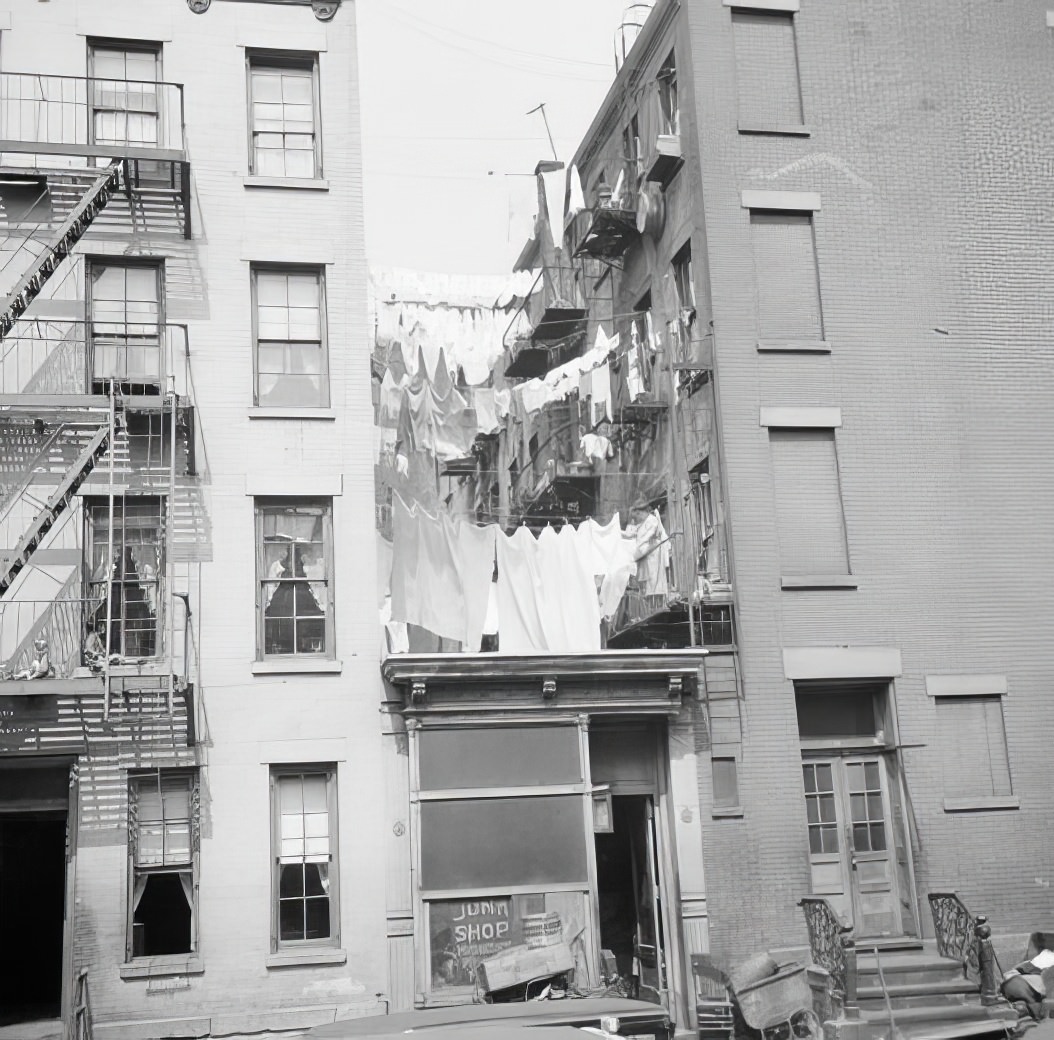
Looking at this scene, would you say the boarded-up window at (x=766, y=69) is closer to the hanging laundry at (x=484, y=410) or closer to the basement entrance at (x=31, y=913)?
the hanging laundry at (x=484, y=410)

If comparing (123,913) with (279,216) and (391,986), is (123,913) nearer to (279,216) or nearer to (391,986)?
(391,986)

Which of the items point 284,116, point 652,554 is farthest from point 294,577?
point 284,116

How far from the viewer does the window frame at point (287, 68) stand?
19594 millimetres

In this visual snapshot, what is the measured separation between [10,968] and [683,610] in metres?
11.4

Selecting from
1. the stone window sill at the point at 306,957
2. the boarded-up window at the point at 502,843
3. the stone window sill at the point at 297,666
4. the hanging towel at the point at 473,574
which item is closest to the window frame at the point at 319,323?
A: the hanging towel at the point at 473,574

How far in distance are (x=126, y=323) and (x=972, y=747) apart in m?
13.3

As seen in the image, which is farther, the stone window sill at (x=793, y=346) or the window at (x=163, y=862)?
the stone window sill at (x=793, y=346)

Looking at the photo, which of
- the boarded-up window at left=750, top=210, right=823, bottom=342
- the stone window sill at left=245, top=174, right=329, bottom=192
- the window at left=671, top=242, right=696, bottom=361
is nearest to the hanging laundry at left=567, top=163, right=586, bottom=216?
the window at left=671, top=242, right=696, bottom=361

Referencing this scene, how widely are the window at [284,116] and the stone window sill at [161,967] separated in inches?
424

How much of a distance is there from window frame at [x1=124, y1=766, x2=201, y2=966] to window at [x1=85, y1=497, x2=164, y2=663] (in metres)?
1.57

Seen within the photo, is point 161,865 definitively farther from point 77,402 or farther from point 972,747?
point 972,747

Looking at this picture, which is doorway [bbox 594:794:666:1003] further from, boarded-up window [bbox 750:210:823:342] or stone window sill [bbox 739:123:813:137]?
stone window sill [bbox 739:123:813:137]

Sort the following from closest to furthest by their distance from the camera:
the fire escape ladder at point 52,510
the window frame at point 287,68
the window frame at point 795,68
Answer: the fire escape ladder at point 52,510 < the window frame at point 287,68 < the window frame at point 795,68

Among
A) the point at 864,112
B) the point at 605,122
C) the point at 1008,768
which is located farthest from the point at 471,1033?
the point at 605,122
